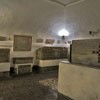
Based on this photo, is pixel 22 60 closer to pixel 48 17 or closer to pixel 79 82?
pixel 48 17

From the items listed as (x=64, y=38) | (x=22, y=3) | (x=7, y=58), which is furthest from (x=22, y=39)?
(x=64, y=38)

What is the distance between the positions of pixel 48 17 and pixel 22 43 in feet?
6.20

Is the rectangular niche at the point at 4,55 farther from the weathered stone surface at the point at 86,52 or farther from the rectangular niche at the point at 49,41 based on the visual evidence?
the weathered stone surface at the point at 86,52

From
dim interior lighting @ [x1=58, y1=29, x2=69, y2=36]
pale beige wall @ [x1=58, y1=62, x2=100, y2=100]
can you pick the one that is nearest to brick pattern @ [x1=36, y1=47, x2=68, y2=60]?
dim interior lighting @ [x1=58, y1=29, x2=69, y2=36]

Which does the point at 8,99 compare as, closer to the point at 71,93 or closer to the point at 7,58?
the point at 71,93

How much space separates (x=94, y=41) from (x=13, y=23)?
3.74 meters

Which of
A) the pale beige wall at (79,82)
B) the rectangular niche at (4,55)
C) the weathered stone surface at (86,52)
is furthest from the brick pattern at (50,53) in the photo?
the weathered stone surface at (86,52)

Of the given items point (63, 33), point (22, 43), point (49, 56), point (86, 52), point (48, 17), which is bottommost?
point (49, 56)

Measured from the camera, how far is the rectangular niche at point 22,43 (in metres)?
5.13

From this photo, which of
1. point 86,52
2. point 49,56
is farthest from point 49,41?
point 86,52

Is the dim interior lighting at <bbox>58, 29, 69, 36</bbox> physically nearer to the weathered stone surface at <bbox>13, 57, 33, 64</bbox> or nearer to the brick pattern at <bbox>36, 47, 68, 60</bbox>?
the brick pattern at <bbox>36, 47, 68, 60</bbox>

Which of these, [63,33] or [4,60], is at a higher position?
[63,33]

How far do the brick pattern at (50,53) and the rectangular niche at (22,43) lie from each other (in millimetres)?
553

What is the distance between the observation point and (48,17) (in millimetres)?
6043
